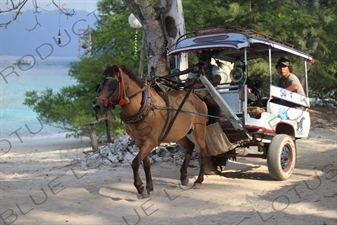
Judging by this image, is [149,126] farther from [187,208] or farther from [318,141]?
[318,141]

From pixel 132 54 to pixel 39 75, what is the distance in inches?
2482

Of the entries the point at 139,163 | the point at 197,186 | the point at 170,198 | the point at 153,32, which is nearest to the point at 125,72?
the point at 139,163

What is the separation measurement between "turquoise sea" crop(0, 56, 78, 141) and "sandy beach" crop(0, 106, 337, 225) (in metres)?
9.34

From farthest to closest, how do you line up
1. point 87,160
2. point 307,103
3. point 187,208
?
point 87,160 < point 307,103 < point 187,208

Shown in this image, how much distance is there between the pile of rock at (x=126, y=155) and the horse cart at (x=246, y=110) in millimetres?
1573

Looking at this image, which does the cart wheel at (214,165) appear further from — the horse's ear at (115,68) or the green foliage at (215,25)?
the green foliage at (215,25)

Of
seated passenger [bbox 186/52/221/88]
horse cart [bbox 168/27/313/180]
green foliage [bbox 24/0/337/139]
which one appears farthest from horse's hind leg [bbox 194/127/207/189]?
green foliage [bbox 24/0/337/139]

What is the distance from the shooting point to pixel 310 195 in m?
8.10

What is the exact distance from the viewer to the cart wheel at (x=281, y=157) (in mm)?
9062

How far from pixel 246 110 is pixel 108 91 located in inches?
102

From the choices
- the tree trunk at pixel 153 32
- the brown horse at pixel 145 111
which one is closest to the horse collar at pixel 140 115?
the brown horse at pixel 145 111

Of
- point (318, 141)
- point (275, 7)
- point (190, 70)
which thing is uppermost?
point (275, 7)

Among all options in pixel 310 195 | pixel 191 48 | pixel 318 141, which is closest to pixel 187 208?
pixel 310 195

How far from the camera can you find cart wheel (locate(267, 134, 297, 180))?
29.7 ft
